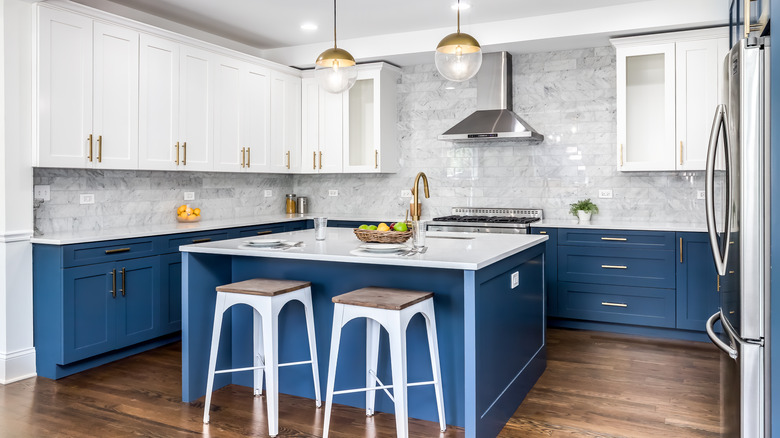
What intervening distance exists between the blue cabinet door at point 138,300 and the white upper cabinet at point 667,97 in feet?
12.2

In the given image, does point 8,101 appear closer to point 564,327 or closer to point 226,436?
point 226,436

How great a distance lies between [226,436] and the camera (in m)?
2.77

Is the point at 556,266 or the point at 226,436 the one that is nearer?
the point at 226,436

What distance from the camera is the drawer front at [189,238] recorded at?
168 inches

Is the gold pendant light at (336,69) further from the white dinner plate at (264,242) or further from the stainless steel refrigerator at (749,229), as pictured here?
the stainless steel refrigerator at (749,229)

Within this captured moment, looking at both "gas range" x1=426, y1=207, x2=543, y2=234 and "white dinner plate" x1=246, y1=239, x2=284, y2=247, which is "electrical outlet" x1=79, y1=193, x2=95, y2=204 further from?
"gas range" x1=426, y1=207, x2=543, y2=234

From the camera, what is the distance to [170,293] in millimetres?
4320

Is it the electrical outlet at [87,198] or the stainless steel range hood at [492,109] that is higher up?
the stainless steel range hood at [492,109]

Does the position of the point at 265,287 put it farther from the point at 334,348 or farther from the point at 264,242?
the point at 334,348

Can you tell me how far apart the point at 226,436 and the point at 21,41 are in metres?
2.69

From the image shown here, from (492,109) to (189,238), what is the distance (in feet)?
9.33

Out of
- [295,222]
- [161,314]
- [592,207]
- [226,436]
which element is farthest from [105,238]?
[592,207]

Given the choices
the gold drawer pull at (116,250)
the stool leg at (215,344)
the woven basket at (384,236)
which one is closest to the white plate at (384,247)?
the woven basket at (384,236)

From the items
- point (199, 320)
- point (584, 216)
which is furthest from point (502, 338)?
point (584, 216)
